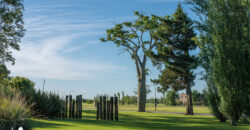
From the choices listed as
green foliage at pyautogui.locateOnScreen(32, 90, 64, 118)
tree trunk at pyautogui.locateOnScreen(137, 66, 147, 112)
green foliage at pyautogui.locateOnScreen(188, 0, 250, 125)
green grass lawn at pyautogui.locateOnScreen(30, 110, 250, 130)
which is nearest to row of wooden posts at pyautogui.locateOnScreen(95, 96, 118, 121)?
green grass lawn at pyautogui.locateOnScreen(30, 110, 250, 130)

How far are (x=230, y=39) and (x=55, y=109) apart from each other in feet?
44.8

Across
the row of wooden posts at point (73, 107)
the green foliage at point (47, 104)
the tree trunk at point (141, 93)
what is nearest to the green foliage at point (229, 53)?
the row of wooden posts at point (73, 107)

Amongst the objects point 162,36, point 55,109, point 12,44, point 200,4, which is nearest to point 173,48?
point 162,36

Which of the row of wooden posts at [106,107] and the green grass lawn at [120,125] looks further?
the row of wooden posts at [106,107]

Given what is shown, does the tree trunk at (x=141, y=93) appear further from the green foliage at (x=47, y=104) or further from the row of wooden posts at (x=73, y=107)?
the green foliage at (x=47, y=104)

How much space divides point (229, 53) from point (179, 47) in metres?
13.8

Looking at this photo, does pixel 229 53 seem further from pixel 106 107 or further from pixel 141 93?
pixel 141 93

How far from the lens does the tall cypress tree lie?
89.7 feet

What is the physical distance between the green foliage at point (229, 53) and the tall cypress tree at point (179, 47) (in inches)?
464

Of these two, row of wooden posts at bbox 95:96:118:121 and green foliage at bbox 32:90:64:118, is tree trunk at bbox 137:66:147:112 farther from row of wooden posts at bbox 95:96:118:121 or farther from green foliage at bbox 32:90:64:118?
green foliage at bbox 32:90:64:118

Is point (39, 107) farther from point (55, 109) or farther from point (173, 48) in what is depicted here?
point (173, 48)

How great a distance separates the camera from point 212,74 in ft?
48.9

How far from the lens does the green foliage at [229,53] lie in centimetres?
1384

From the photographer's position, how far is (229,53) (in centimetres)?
1420
